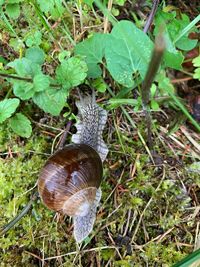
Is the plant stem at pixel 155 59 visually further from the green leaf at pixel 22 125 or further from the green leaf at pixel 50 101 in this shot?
the green leaf at pixel 22 125

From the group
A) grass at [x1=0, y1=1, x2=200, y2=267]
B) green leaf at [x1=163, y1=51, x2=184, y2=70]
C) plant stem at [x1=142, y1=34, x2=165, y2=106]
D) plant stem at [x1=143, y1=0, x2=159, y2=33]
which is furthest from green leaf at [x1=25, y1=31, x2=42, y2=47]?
plant stem at [x1=142, y1=34, x2=165, y2=106]

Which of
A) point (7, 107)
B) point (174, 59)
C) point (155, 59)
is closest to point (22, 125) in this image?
point (7, 107)

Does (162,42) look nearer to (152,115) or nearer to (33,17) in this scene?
(152,115)

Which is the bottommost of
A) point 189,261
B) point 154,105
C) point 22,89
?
point 189,261

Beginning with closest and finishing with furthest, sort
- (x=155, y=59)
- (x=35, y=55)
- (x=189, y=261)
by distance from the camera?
(x=155, y=59) < (x=189, y=261) < (x=35, y=55)

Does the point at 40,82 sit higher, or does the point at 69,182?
the point at 40,82

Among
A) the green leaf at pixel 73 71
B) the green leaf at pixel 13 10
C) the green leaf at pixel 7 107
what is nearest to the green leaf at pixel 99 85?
the green leaf at pixel 73 71

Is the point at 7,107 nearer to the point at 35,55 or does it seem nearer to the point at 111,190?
the point at 35,55
